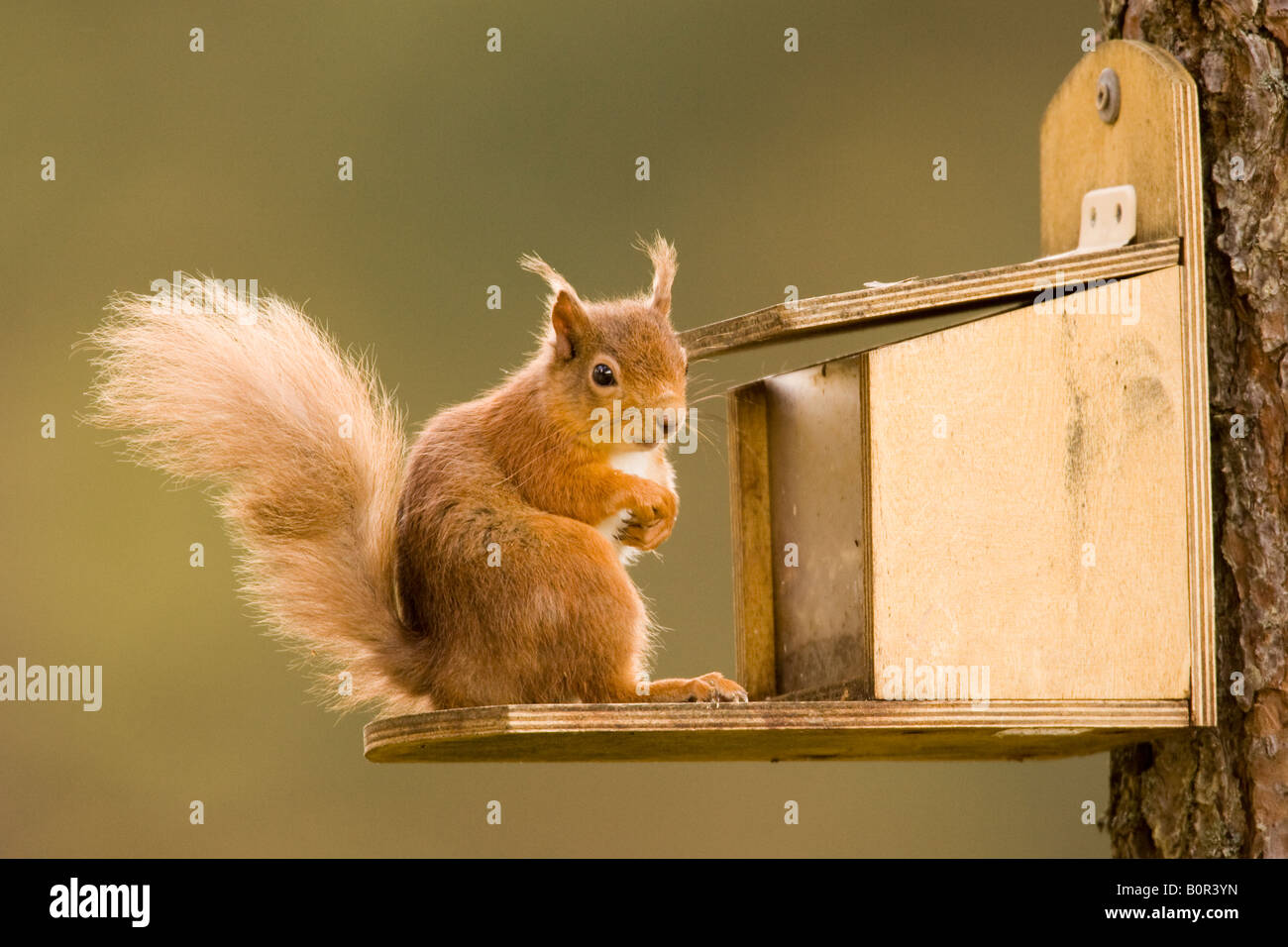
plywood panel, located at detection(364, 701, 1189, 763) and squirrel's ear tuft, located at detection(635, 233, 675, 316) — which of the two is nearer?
plywood panel, located at detection(364, 701, 1189, 763)

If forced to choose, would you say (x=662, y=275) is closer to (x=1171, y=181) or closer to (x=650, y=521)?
(x=650, y=521)

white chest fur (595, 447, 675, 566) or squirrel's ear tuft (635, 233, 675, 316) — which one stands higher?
squirrel's ear tuft (635, 233, 675, 316)

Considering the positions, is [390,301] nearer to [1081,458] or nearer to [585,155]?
[585,155]

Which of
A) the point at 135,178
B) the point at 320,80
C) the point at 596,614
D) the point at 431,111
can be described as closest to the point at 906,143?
the point at 431,111

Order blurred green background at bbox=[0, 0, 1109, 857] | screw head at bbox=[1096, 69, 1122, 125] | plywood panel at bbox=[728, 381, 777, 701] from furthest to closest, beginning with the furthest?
blurred green background at bbox=[0, 0, 1109, 857]
plywood panel at bbox=[728, 381, 777, 701]
screw head at bbox=[1096, 69, 1122, 125]

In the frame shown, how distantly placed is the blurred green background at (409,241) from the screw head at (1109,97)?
2.20m

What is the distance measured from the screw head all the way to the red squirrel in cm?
67

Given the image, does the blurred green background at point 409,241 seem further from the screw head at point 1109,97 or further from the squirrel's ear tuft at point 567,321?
the squirrel's ear tuft at point 567,321

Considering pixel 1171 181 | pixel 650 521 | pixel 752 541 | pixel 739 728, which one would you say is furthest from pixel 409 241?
pixel 739 728

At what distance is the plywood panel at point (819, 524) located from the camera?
255 centimetres

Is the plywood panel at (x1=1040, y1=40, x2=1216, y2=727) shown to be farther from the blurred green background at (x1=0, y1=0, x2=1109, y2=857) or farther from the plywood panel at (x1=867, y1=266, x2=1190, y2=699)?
the blurred green background at (x1=0, y1=0, x2=1109, y2=857)

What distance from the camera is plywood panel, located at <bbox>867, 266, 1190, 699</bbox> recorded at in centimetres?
240

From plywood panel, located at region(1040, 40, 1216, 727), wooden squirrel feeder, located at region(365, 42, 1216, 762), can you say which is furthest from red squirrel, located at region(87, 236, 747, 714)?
plywood panel, located at region(1040, 40, 1216, 727)

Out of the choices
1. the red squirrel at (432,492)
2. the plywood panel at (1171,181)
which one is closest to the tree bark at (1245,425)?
the plywood panel at (1171,181)
